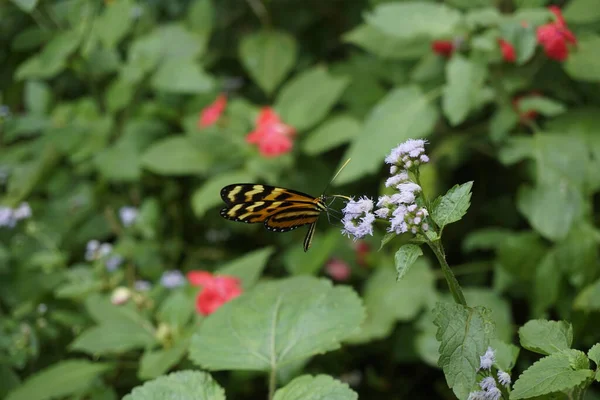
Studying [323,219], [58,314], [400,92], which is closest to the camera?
[58,314]

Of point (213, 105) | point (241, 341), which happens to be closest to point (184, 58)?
point (213, 105)

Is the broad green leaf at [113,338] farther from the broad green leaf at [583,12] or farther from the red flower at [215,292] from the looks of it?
the broad green leaf at [583,12]

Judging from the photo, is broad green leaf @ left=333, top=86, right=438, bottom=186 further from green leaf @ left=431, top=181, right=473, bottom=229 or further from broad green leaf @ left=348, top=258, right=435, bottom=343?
green leaf @ left=431, top=181, right=473, bottom=229

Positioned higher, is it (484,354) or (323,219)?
(484,354)

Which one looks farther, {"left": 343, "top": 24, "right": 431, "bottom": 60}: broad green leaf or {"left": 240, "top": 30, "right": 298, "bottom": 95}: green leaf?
{"left": 240, "top": 30, "right": 298, "bottom": 95}: green leaf

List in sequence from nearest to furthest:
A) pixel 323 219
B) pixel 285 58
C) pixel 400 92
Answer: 1. pixel 400 92
2. pixel 323 219
3. pixel 285 58

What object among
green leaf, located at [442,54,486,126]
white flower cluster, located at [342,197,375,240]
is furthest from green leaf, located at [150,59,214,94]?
white flower cluster, located at [342,197,375,240]

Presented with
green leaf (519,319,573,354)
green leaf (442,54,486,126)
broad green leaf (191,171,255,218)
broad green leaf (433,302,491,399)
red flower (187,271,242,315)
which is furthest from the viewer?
broad green leaf (191,171,255,218)

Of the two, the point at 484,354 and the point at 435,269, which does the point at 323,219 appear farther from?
the point at 484,354
